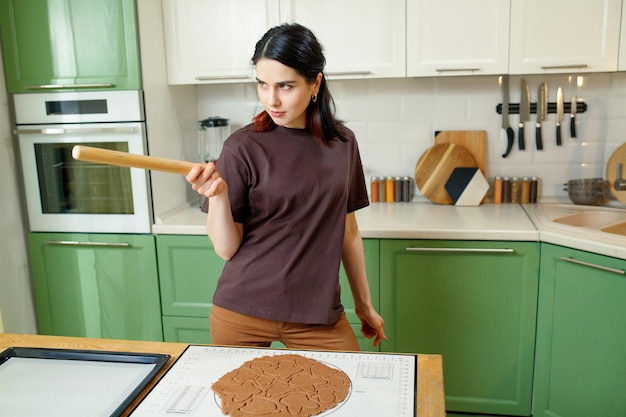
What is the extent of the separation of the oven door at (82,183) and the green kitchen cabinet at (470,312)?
1028 mm

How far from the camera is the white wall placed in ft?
7.73

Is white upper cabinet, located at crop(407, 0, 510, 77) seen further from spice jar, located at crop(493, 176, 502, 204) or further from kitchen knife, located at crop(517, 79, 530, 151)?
spice jar, located at crop(493, 176, 502, 204)

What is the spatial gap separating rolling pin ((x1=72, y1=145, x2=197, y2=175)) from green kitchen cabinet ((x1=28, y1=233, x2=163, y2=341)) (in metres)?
1.36

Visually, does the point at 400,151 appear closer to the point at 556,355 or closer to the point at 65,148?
the point at 556,355

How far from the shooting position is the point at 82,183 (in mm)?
2410

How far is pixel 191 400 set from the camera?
1007 millimetres

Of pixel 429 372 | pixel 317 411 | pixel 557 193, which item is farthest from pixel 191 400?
pixel 557 193

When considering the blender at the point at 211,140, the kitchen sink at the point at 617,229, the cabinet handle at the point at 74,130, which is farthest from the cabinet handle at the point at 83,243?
→ the kitchen sink at the point at 617,229

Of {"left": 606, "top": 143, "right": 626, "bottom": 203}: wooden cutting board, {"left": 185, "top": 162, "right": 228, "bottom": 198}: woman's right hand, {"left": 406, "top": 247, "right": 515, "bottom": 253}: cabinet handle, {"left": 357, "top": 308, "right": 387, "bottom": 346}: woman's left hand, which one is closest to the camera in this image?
{"left": 185, "top": 162, "right": 228, "bottom": 198}: woman's right hand

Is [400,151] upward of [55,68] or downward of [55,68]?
downward

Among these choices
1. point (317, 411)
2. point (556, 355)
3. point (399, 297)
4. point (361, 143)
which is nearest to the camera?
point (317, 411)

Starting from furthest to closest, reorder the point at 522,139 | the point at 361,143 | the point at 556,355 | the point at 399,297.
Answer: the point at 361,143, the point at 522,139, the point at 399,297, the point at 556,355

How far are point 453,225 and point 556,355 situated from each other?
23.2 inches

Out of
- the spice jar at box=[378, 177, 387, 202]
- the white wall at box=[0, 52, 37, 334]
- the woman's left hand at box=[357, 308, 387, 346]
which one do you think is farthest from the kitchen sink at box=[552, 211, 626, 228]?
the white wall at box=[0, 52, 37, 334]
